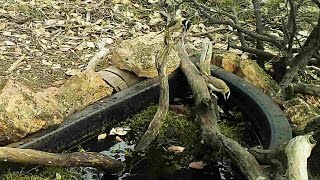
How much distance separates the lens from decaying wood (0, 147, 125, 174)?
2310 millimetres

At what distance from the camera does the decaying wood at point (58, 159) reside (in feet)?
7.58

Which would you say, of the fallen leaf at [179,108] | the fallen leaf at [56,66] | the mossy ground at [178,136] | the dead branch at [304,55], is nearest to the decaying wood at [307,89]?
the dead branch at [304,55]

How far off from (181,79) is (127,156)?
79 centimetres

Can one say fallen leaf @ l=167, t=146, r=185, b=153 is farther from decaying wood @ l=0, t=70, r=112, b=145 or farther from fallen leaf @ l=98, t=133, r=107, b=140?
decaying wood @ l=0, t=70, r=112, b=145

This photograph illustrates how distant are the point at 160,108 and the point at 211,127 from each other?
30 cm

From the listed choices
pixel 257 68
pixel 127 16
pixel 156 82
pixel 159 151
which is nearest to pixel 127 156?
pixel 159 151

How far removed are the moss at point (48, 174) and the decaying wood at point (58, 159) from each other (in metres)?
0.16

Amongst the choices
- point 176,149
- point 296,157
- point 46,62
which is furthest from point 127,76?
point 296,157

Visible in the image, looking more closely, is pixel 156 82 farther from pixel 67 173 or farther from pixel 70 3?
pixel 70 3

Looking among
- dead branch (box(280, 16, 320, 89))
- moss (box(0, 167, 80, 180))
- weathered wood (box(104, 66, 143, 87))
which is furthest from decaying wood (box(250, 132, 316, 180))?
weathered wood (box(104, 66, 143, 87))

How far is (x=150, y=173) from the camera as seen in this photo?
2.73 m

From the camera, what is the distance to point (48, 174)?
8.55 ft

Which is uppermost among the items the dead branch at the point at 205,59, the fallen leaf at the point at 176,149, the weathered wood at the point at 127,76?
the dead branch at the point at 205,59

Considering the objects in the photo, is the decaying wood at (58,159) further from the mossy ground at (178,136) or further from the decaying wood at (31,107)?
the mossy ground at (178,136)
